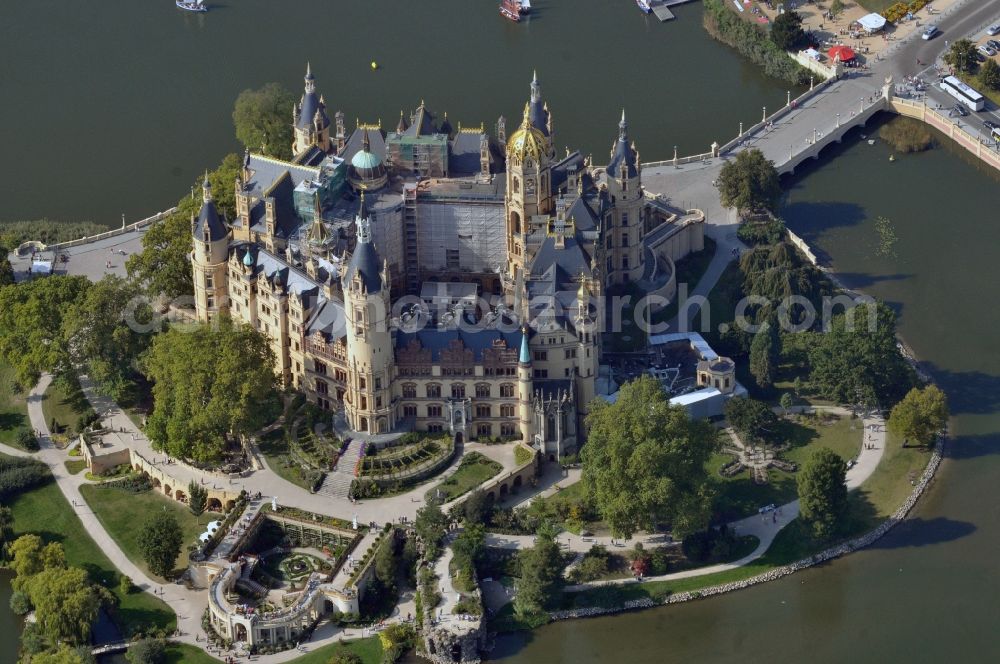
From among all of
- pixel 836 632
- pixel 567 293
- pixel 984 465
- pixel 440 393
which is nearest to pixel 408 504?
pixel 440 393

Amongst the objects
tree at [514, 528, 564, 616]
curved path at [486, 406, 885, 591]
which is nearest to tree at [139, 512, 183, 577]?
curved path at [486, 406, 885, 591]

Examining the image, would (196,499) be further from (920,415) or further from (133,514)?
(920,415)

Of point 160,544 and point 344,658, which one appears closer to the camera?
point 344,658

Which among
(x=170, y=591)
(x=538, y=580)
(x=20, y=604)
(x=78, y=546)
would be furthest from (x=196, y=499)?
(x=538, y=580)

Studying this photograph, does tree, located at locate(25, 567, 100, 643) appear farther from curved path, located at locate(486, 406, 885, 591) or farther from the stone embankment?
the stone embankment

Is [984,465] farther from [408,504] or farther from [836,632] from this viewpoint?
[408,504]

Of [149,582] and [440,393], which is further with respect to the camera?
[440,393]
